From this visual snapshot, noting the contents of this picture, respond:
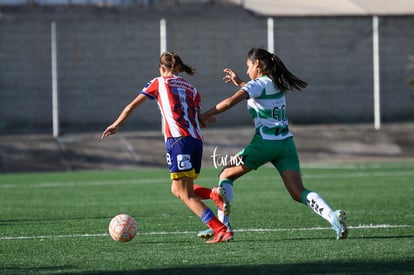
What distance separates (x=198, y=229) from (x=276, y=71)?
6.91 ft

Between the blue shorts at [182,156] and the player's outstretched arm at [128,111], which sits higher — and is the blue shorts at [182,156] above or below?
below

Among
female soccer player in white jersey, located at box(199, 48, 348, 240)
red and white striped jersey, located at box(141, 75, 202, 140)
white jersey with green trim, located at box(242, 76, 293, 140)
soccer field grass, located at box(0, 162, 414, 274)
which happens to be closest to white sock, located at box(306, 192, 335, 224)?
female soccer player in white jersey, located at box(199, 48, 348, 240)

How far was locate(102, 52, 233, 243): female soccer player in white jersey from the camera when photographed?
9250mm

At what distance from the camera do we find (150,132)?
2836 centimetres

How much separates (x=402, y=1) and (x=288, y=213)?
20.5 metres

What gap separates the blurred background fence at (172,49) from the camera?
1103 inches

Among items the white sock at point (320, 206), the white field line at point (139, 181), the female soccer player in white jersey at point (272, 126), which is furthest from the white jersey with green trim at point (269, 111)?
the white field line at point (139, 181)

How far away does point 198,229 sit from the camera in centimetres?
1066

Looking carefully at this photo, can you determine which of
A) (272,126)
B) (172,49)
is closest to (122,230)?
(272,126)

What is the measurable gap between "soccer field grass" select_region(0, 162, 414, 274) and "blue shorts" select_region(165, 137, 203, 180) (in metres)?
0.67

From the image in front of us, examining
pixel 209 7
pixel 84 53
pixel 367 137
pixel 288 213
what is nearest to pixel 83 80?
pixel 84 53

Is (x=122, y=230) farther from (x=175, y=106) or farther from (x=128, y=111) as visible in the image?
(x=175, y=106)

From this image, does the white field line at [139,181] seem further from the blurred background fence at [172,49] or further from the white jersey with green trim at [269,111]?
the white jersey with green trim at [269,111]

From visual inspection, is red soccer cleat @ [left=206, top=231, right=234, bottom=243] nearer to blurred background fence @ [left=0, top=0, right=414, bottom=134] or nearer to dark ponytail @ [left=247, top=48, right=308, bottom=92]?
dark ponytail @ [left=247, top=48, right=308, bottom=92]
